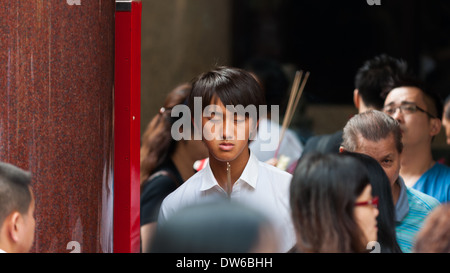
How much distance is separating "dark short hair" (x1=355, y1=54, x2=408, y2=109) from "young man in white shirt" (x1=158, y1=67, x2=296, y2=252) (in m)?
1.29

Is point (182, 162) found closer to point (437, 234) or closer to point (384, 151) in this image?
point (384, 151)

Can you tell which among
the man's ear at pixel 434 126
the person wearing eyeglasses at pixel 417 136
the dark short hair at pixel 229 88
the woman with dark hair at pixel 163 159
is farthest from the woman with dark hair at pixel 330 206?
the man's ear at pixel 434 126

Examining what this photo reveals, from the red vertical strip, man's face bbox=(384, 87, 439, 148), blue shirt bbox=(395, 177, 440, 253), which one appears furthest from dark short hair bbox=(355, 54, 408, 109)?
the red vertical strip

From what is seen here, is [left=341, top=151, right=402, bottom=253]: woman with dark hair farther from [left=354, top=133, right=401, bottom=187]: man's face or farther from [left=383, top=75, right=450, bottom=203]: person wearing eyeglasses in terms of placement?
[left=383, top=75, right=450, bottom=203]: person wearing eyeglasses

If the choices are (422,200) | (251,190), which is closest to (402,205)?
(422,200)

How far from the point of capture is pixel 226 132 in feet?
11.2

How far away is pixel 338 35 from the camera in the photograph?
6859mm

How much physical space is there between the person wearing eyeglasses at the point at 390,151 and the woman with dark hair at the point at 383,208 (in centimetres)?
41

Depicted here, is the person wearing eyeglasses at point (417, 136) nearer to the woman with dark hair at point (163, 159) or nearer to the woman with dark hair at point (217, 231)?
the woman with dark hair at point (163, 159)

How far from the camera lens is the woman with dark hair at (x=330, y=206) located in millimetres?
2705

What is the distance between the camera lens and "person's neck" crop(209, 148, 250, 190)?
349cm
